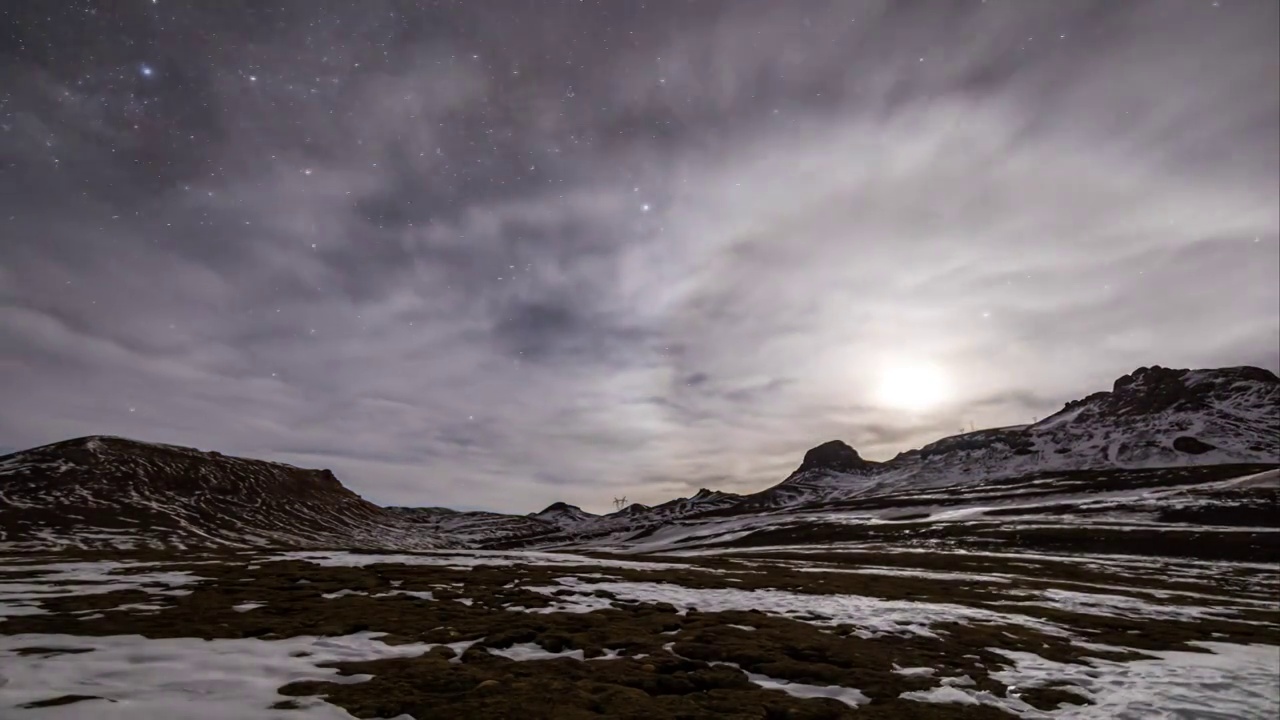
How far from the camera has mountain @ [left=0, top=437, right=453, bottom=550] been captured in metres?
78.8

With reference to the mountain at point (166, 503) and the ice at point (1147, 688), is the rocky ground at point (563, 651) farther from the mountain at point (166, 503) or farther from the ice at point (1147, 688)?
the mountain at point (166, 503)

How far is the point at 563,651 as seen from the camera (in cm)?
985

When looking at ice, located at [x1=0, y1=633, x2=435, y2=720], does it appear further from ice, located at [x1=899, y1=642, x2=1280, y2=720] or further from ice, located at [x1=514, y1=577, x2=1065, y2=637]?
ice, located at [x1=899, y1=642, x2=1280, y2=720]

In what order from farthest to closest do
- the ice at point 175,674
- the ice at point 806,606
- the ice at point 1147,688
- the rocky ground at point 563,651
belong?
Result: the ice at point 806,606 < the ice at point 1147,688 < the rocky ground at point 563,651 < the ice at point 175,674

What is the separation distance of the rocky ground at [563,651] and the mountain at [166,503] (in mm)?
69111

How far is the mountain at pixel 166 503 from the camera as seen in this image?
7875 centimetres

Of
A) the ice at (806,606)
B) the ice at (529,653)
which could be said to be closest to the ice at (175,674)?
the ice at (529,653)

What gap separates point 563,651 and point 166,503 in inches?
5053

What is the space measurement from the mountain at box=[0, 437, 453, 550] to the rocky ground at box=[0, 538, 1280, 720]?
227 feet

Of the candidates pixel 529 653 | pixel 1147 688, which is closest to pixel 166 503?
pixel 529 653

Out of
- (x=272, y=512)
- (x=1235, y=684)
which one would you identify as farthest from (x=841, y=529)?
(x=272, y=512)

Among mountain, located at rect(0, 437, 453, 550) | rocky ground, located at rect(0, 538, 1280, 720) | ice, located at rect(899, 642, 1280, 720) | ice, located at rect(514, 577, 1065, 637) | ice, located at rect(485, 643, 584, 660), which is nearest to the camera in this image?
rocky ground, located at rect(0, 538, 1280, 720)

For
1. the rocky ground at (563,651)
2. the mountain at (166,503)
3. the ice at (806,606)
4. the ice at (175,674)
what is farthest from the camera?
the mountain at (166,503)

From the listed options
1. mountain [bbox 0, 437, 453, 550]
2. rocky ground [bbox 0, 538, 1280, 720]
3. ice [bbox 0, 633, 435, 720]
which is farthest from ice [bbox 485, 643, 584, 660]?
mountain [bbox 0, 437, 453, 550]
